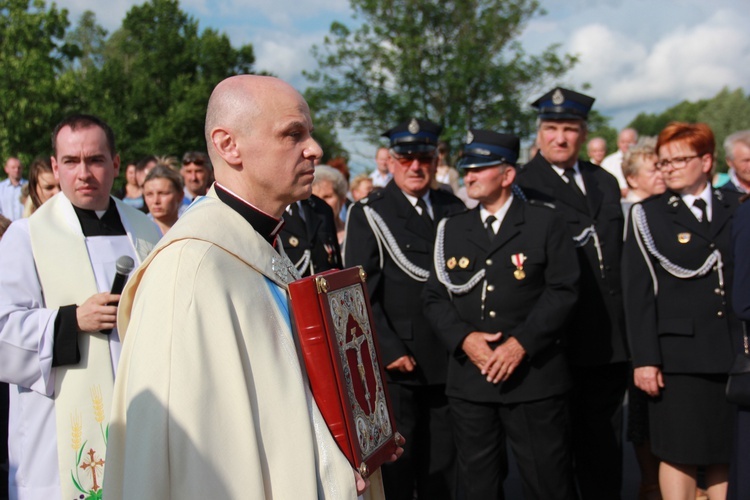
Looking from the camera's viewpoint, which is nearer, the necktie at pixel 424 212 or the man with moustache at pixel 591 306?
the man with moustache at pixel 591 306

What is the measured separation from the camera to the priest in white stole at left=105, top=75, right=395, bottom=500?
1878 mm

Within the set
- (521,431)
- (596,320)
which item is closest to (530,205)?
(596,320)

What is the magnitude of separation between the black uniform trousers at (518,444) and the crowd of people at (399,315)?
0.01 m

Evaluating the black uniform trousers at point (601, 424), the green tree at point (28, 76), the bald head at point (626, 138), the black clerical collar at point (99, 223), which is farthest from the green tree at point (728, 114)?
the black clerical collar at point (99, 223)

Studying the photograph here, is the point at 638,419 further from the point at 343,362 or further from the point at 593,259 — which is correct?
the point at 343,362

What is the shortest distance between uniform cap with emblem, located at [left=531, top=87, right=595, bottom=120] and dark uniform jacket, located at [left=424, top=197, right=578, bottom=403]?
0.92 metres

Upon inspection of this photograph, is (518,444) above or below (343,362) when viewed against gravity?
below

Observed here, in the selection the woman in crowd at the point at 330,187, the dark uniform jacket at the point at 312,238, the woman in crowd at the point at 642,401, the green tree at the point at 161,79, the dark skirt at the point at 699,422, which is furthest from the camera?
the green tree at the point at 161,79

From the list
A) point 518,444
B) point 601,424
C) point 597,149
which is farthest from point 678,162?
point 597,149

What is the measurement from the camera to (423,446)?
4941 mm

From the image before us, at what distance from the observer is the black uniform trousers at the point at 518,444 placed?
4.21 m

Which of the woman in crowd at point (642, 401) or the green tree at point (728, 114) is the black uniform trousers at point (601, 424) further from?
the green tree at point (728, 114)

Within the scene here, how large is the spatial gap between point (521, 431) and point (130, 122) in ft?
130

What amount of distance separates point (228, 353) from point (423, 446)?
322cm
